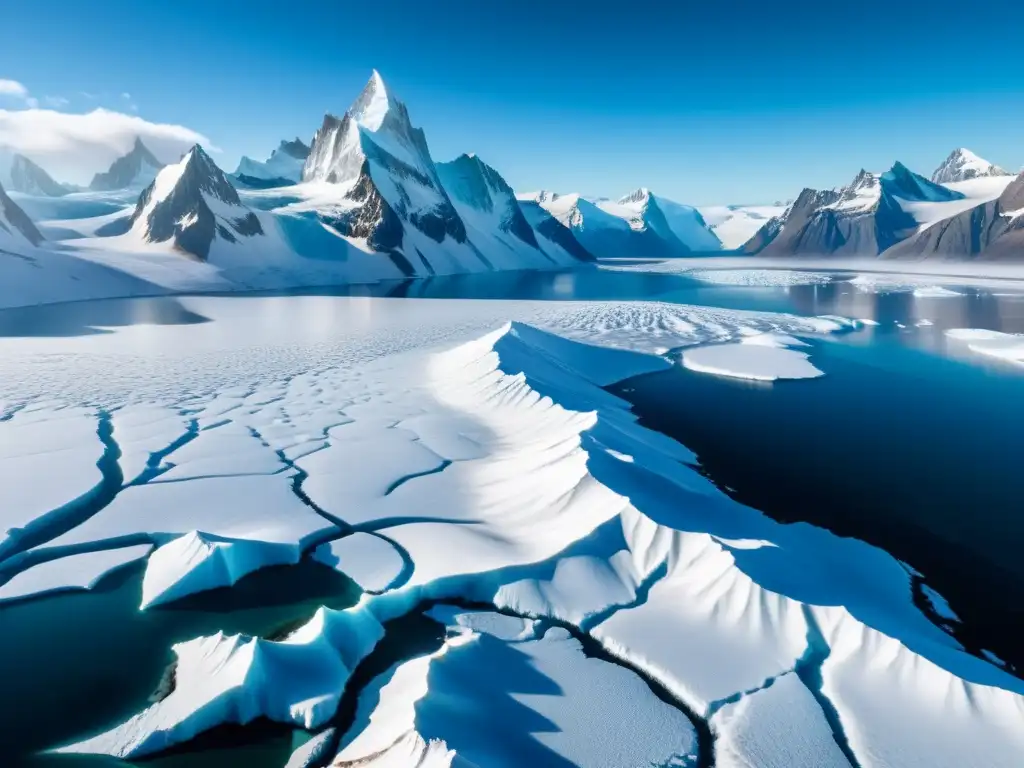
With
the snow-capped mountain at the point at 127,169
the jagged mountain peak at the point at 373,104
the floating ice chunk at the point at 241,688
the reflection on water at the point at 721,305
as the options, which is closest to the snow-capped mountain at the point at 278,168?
the jagged mountain peak at the point at 373,104

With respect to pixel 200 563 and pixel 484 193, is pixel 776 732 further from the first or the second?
pixel 484 193

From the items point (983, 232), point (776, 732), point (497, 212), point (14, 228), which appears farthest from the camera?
point (497, 212)

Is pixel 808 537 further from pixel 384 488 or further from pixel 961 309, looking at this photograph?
pixel 961 309

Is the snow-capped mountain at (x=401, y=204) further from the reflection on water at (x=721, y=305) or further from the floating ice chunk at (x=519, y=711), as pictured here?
the floating ice chunk at (x=519, y=711)

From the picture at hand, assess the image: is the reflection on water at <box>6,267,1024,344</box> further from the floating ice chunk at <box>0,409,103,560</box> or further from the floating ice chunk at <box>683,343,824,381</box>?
the floating ice chunk at <box>0,409,103,560</box>

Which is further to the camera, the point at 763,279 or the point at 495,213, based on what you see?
the point at 495,213

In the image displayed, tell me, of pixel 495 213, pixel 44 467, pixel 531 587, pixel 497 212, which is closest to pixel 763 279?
pixel 531 587
